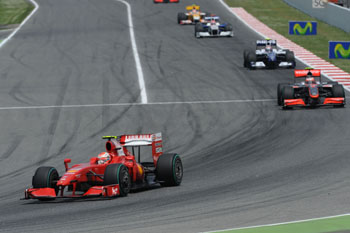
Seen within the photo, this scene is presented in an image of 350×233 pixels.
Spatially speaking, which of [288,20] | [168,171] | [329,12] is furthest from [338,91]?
[288,20]

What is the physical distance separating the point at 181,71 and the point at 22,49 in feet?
37.9

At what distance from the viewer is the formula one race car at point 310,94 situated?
25016 mm

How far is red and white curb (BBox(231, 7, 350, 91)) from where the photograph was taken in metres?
32.4

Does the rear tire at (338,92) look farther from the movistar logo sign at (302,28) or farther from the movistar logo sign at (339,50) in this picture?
the movistar logo sign at (302,28)

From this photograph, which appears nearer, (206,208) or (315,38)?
(206,208)

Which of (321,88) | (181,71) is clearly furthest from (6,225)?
(181,71)

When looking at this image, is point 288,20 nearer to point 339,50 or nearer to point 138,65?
point 339,50

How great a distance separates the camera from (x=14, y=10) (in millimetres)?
60781

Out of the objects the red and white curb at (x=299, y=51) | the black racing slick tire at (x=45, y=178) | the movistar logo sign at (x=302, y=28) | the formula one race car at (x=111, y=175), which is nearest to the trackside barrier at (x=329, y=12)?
the movistar logo sign at (x=302, y=28)

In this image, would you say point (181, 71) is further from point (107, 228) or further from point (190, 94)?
point (107, 228)

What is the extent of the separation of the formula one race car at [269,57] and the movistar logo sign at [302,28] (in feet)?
38.7

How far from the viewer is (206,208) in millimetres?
12148

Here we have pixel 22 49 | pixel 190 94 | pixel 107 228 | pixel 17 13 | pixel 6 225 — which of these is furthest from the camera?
pixel 17 13

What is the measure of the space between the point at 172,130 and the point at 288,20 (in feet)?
104
